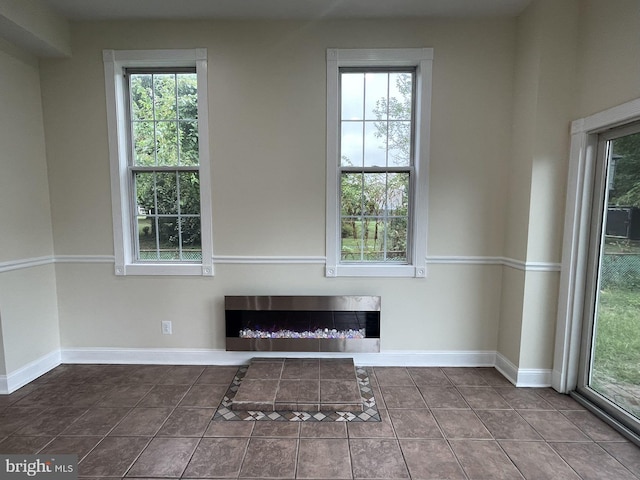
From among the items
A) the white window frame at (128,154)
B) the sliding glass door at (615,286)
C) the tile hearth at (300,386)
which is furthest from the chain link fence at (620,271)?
the white window frame at (128,154)

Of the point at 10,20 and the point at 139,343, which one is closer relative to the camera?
the point at 10,20

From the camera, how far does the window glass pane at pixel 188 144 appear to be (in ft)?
9.14

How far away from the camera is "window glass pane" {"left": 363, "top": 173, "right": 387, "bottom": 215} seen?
2791 mm

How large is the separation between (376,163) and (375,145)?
0.53ft

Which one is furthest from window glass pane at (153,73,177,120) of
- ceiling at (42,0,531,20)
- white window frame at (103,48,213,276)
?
ceiling at (42,0,531,20)

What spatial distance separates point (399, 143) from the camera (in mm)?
2768

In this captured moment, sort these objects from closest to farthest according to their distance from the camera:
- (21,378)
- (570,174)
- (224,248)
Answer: (570,174), (21,378), (224,248)

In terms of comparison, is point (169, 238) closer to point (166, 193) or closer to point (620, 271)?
point (166, 193)

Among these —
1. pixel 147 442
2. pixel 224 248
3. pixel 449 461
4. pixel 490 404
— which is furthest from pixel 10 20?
pixel 490 404

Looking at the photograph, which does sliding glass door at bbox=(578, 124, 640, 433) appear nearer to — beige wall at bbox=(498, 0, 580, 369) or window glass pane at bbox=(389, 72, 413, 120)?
beige wall at bbox=(498, 0, 580, 369)

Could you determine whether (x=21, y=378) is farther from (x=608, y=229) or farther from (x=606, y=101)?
(x=606, y=101)

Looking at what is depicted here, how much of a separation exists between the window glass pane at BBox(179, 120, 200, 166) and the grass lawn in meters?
3.39

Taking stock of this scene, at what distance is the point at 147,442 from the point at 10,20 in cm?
299

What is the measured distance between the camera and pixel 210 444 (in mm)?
1834
